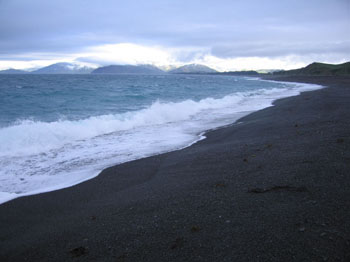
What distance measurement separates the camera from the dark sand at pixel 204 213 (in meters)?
2.37

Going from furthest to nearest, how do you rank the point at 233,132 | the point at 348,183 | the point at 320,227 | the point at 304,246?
the point at 233,132
the point at 348,183
the point at 320,227
the point at 304,246

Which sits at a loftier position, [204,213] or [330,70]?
[330,70]

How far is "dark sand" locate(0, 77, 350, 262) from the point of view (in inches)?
93.4

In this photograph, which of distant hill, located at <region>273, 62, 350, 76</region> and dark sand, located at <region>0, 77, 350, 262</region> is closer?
dark sand, located at <region>0, 77, 350, 262</region>

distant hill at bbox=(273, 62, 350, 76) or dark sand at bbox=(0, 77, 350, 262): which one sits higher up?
distant hill at bbox=(273, 62, 350, 76)

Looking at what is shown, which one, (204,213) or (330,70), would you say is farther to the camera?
(330,70)

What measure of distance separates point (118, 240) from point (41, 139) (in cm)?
722

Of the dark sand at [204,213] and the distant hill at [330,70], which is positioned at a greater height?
the distant hill at [330,70]

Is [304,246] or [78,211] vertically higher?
[304,246]

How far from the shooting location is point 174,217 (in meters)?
3.03

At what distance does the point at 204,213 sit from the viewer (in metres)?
3.00

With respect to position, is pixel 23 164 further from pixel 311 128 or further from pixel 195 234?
pixel 311 128

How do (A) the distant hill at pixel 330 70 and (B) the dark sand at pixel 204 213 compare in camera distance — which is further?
(A) the distant hill at pixel 330 70

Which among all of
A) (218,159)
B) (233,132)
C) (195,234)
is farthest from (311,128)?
(195,234)
